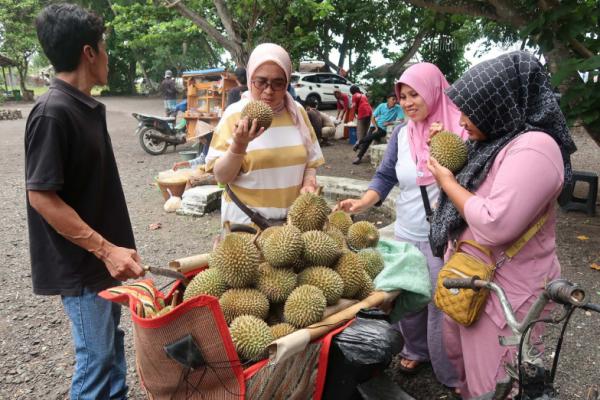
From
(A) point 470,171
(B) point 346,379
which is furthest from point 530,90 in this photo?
(B) point 346,379

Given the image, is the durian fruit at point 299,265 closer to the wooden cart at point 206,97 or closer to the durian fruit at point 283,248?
the durian fruit at point 283,248

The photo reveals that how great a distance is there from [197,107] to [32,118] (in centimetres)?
996

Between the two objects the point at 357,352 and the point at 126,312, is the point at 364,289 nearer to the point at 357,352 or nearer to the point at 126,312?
the point at 357,352

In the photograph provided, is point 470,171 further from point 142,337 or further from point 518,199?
point 142,337

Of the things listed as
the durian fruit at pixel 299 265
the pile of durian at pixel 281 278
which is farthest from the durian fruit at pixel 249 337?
the durian fruit at pixel 299 265

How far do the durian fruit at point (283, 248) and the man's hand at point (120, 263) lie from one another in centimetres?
53

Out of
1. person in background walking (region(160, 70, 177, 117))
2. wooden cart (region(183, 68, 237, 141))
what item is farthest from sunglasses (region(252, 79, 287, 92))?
person in background walking (region(160, 70, 177, 117))

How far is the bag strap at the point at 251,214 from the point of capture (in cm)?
250

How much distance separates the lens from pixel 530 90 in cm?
178

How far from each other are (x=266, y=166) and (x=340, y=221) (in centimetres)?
52

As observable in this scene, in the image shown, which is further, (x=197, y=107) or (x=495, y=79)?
(x=197, y=107)

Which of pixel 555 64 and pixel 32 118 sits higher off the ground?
pixel 555 64

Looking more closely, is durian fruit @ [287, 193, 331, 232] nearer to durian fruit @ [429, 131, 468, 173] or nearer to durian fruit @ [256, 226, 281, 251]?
durian fruit @ [256, 226, 281, 251]

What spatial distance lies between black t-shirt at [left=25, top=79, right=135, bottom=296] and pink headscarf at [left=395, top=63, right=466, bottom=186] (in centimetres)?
164
